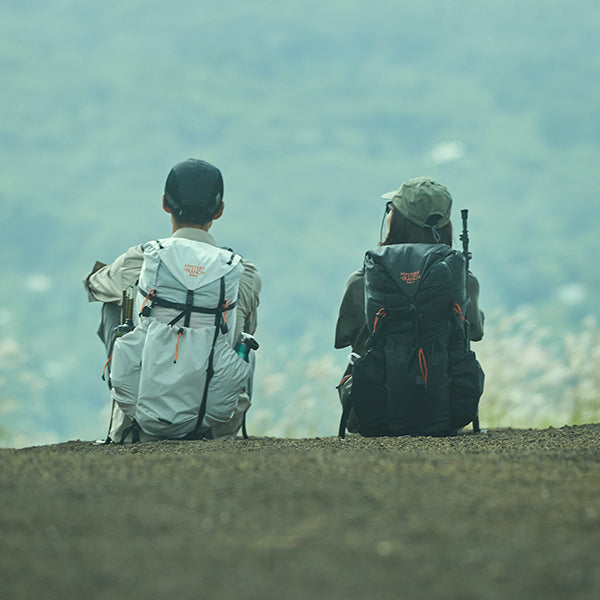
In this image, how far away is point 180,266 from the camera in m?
3.67

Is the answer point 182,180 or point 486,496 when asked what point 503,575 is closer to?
point 486,496

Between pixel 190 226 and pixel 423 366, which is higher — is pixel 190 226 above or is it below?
above

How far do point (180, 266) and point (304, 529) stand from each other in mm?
2238

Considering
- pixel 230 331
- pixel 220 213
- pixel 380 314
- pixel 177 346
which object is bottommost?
pixel 177 346

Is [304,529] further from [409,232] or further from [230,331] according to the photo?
[409,232]

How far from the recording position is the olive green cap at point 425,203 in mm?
4051

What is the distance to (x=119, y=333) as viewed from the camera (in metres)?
3.84

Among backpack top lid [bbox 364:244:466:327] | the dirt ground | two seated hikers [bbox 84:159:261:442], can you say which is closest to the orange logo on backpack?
backpack top lid [bbox 364:244:466:327]

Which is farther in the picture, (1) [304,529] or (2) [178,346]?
(2) [178,346]

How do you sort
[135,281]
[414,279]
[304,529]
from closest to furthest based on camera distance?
[304,529] < [414,279] < [135,281]

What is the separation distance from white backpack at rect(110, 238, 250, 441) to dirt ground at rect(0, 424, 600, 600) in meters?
1.17

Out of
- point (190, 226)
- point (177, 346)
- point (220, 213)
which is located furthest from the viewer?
point (220, 213)

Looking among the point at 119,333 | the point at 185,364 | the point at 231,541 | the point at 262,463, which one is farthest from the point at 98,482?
the point at 119,333

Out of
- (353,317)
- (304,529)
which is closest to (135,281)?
(353,317)
